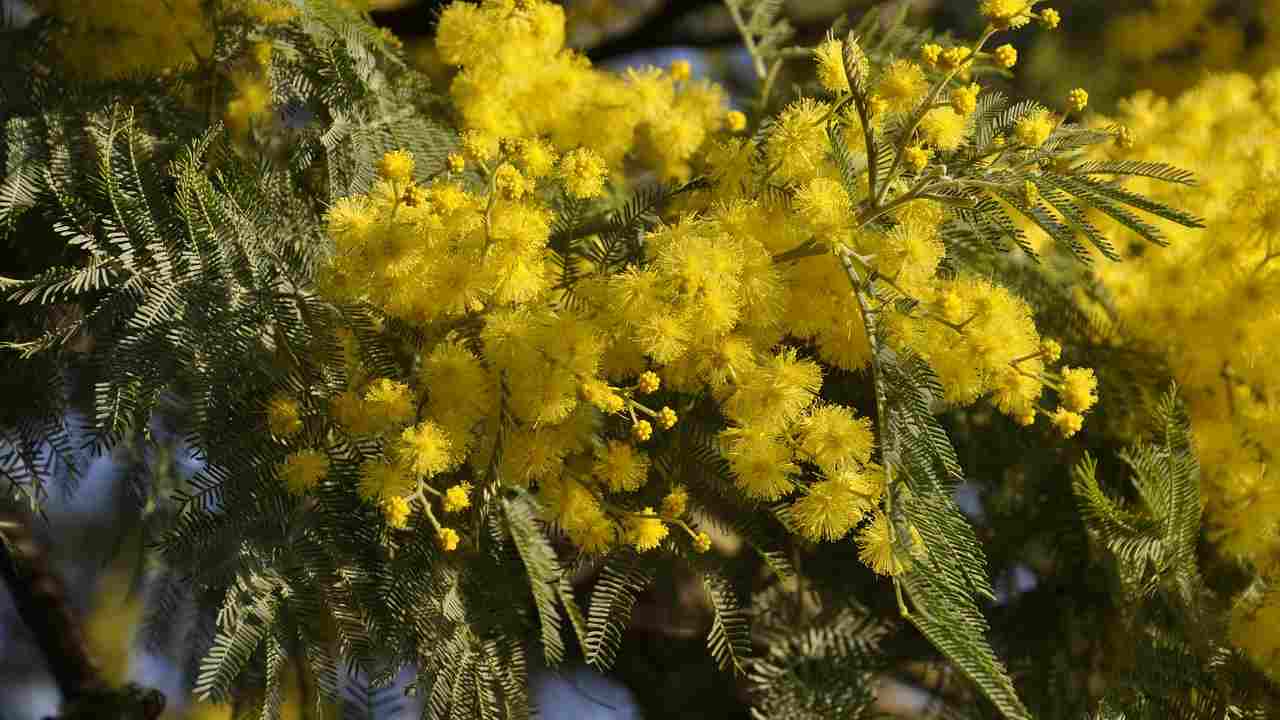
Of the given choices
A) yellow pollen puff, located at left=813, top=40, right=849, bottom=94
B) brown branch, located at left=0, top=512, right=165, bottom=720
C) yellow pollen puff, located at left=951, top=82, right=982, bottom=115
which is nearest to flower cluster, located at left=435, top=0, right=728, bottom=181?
yellow pollen puff, located at left=813, top=40, right=849, bottom=94

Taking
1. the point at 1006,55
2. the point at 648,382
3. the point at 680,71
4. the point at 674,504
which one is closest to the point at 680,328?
the point at 648,382

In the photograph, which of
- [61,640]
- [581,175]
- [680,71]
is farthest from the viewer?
[61,640]

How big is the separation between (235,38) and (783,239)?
34.3 inches

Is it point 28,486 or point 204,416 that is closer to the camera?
point 204,416

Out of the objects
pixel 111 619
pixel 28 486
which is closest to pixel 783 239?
pixel 28 486

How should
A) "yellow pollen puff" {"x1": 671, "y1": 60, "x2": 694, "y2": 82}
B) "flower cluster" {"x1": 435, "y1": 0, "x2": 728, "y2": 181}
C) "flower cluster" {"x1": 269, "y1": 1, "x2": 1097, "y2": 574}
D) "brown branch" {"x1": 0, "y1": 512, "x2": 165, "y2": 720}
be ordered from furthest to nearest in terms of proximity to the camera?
"brown branch" {"x1": 0, "y1": 512, "x2": 165, "y2": 720} < "yellow pollen puff" {"x1": 671, "y1": 60, "x2": 694, "y2": 82} < "flower cluster" {"x1": 435, "y1": 0, "x2": 728, "y2": 181} < "flower cluster" {"x1": 269, "y1": 1, "x2": 1097, "y2": 574}

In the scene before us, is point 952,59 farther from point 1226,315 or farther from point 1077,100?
point 1226,315

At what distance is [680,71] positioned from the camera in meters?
1.75

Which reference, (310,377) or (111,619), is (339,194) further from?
(111,619)

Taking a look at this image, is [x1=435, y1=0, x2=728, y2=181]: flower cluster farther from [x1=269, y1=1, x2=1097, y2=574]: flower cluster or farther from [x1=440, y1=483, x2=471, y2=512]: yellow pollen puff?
[x1=440, y1=483, x2=471, y2=512]: yellow pollen puff

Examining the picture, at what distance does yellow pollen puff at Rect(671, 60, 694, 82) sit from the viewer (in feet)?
5.75

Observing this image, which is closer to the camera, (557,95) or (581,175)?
(581,175)

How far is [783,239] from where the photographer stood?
1.29 metres

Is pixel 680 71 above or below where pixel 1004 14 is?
below
